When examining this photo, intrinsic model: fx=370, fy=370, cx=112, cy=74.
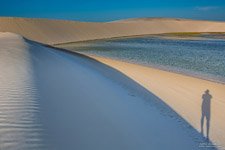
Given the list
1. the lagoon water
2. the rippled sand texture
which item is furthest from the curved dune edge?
the rippled sand texture

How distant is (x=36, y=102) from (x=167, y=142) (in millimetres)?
2573

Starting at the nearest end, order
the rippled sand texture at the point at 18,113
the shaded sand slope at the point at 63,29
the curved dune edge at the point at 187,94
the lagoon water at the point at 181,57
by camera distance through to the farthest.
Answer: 1. the rippled sand texture at the point at 18,113
2. the curved dune edge at the point at 187,94
3. the lagoon water at the point at 181,57
4. the shaded sand slope at the point at 63,29

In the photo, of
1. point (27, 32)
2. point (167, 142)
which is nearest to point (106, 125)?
point (167, 142)

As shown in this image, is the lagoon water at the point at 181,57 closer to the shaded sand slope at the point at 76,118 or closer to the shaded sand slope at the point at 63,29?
the shaded sand slope at the point at 76,118

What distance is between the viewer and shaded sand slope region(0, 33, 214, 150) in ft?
17.2

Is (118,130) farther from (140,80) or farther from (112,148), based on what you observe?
(140,80)

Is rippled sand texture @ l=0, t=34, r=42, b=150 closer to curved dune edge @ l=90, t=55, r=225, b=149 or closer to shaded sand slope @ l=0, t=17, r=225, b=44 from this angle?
curved dune edge @ l=90, t=55, r=225, b=149

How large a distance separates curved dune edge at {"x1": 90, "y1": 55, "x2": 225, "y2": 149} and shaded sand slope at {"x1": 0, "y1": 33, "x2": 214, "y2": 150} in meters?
0.50

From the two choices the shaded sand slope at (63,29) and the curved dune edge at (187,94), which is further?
the shaded sand slope at (63,29)

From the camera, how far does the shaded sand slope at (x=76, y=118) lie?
5.25m

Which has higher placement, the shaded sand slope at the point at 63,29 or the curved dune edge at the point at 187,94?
the shaded sand slope at the point at 63,29

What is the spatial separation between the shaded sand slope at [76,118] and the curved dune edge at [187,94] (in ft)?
1.65

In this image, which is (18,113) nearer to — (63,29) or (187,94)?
(187,94)

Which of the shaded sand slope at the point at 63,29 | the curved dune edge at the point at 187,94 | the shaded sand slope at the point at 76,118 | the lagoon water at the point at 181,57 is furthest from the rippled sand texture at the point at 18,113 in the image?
the shaded sand slope at the point at 63,29
